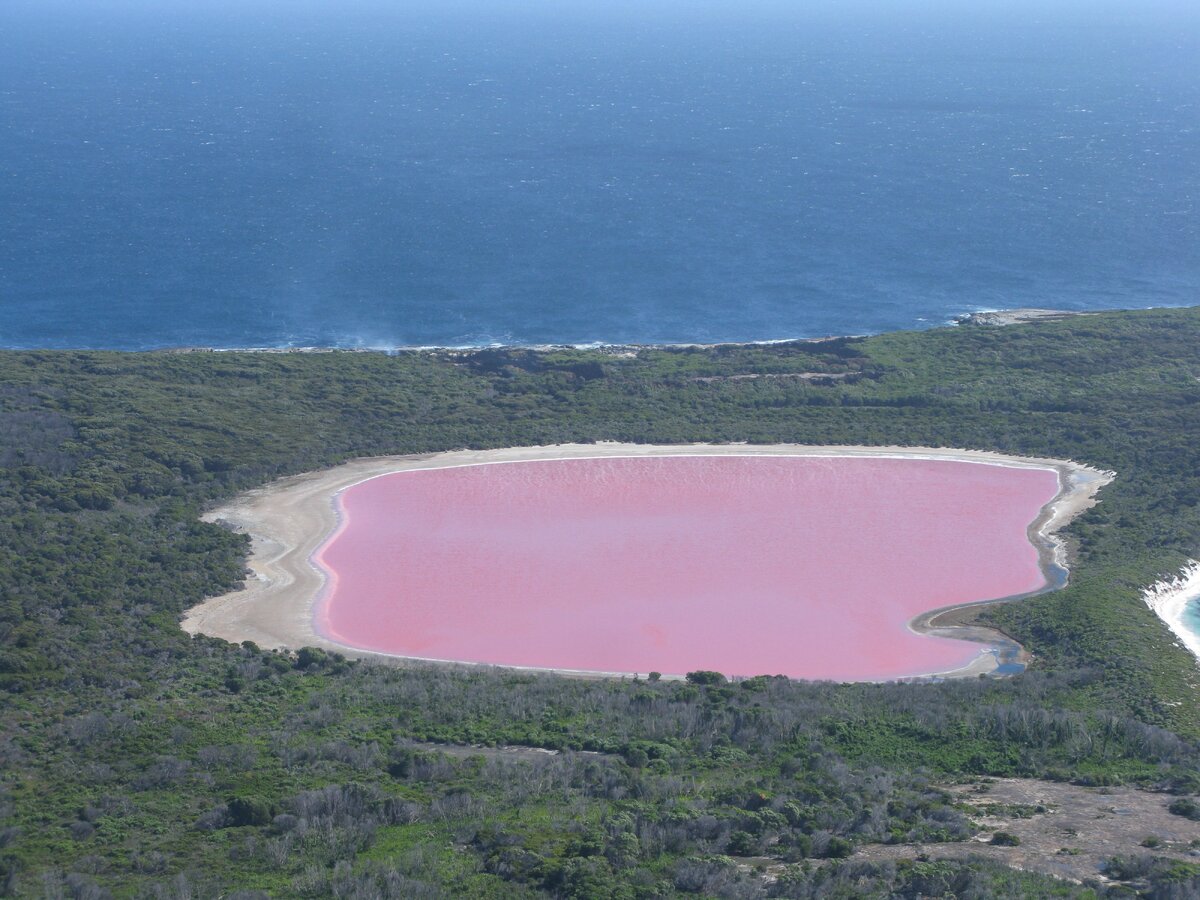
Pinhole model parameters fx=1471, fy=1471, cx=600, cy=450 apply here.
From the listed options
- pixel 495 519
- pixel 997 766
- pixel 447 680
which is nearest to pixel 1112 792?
pixel 997 766

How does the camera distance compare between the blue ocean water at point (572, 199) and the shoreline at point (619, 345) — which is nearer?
the shoreline at point (619, 345)

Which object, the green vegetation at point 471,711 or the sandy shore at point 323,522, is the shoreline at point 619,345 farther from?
the sandy shore at point 323,522

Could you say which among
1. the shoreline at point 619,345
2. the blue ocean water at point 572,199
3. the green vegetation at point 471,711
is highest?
the blue ocean water at point 572,199

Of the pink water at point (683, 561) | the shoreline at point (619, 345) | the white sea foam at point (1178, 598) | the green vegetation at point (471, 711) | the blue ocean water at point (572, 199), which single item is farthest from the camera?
the blue ocean water at point (572, 199)

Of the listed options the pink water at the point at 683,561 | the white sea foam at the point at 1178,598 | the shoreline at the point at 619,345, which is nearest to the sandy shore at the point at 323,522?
the pink water at the point at 683,561

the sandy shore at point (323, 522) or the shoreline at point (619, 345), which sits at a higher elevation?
the shoreline at point (619, 345)

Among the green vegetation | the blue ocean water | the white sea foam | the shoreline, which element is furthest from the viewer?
the blue ocean water

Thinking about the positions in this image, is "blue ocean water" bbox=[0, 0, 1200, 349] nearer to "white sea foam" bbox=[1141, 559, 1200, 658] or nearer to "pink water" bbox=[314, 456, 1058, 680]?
"pink water" bbox=[314, 456, 1058, 680]

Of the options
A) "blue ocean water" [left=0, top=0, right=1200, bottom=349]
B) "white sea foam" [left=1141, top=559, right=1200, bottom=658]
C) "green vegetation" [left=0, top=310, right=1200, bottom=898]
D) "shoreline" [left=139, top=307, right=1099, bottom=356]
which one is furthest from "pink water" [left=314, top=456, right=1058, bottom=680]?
"blue ocean water" [left=0, top=0, right=1200, bottom=349]
